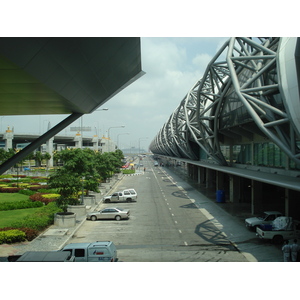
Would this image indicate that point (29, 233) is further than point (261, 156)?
No

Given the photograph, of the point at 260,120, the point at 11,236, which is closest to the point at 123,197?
the point at 11,236

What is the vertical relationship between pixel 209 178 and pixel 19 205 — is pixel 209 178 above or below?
above

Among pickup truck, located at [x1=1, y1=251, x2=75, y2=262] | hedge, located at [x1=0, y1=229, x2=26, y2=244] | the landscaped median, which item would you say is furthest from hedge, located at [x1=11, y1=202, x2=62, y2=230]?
pickup truck, located at [x1=1, y1=251, x2=75, y2=262]

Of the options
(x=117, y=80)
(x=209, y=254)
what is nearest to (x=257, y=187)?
(x=209, y=254)

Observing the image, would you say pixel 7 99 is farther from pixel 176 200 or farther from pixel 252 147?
pixel 176 200

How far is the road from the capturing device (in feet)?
49.0

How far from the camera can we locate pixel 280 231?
55.8 feet

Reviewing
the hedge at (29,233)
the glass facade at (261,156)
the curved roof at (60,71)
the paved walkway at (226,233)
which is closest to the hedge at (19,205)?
the paved walkway at (226,233)

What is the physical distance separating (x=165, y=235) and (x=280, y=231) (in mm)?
6013

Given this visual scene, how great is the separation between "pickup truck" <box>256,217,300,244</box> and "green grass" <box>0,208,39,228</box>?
1510 centimetres

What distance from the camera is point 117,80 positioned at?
16141 millimetres

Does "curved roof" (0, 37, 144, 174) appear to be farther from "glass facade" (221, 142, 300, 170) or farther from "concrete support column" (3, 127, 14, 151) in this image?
"concrete support column" (3, 127, 14, 151)

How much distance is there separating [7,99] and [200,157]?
42.6m

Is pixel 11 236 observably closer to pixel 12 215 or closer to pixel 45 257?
pixel 45 257
